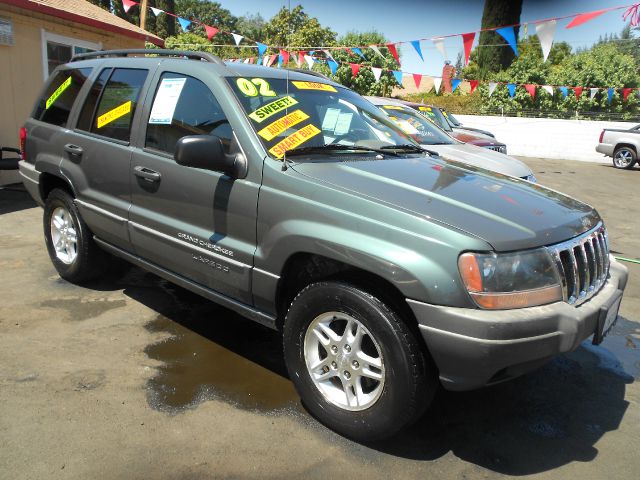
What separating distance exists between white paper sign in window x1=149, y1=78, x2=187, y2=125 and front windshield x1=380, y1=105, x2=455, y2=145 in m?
4.39

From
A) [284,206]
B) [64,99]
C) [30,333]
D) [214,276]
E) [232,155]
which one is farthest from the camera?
[64,99]

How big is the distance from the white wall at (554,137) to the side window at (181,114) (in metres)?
19.8

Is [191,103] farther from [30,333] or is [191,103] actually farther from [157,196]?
[30,333]

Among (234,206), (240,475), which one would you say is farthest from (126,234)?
(240,475)

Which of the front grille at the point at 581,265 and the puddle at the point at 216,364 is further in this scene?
the puddle at the point at 216,364

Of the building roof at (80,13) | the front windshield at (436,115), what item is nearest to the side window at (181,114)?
the building roof at (80,13)

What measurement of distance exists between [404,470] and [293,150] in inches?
69.1

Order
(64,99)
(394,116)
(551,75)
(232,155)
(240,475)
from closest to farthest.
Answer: (240,475), (232,155), (64,99), (394,116), (551,75)

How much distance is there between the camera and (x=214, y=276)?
3188 mm

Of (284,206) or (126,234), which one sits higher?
(284,206)

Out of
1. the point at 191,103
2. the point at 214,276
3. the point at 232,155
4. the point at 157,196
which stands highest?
the point at 191,103

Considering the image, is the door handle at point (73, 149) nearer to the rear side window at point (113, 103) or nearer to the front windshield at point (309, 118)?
the rear side window at point (113, 103)

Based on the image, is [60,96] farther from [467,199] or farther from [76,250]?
Answer: [467,199]

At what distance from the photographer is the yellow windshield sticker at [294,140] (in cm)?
297
